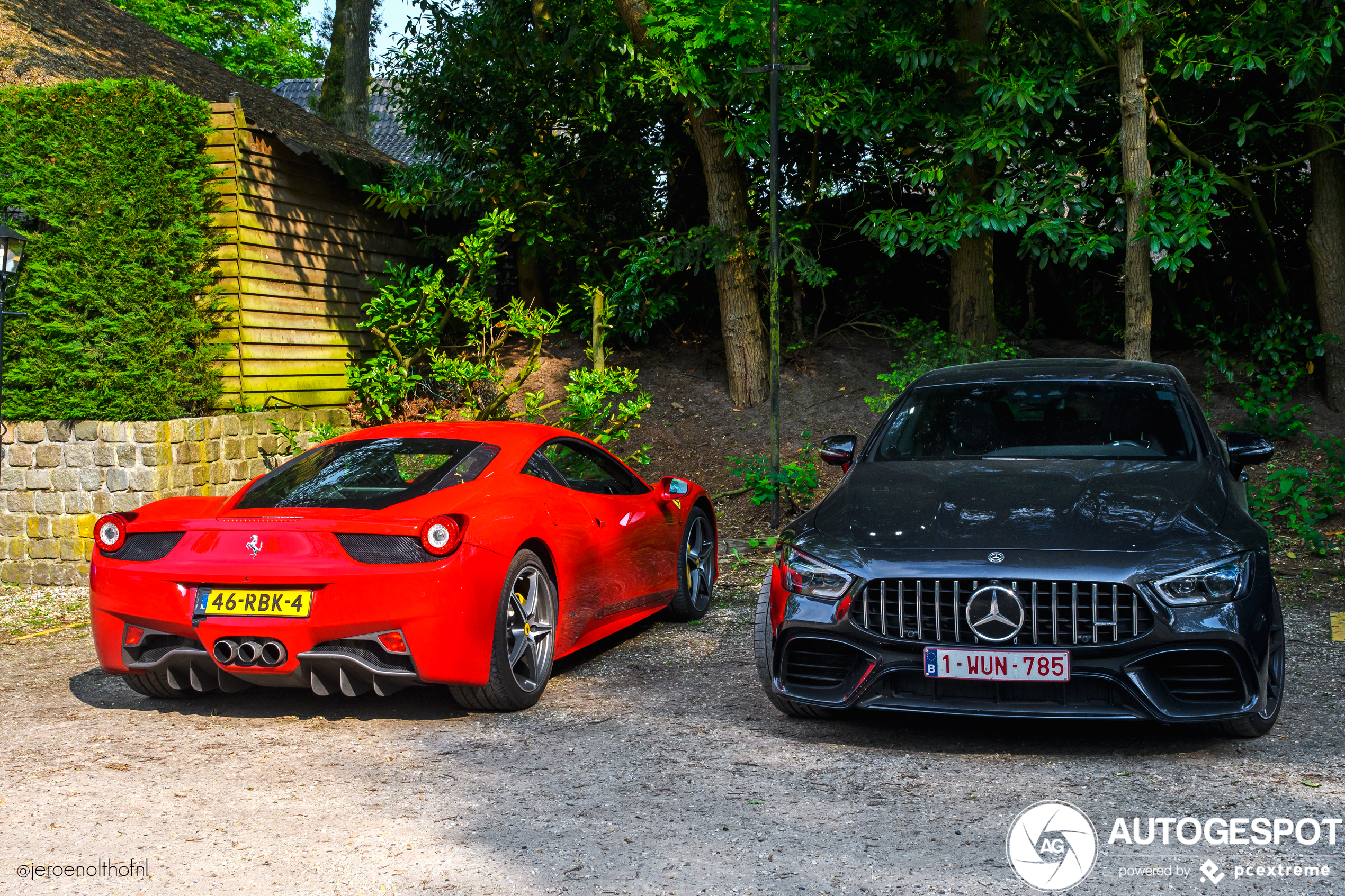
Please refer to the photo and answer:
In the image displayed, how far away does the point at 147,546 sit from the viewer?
509 centimetres

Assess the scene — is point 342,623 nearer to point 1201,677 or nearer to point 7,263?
point 1201,677

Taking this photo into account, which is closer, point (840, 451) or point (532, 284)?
point (840, 451)

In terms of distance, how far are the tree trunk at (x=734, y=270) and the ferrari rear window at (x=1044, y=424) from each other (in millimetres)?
6721

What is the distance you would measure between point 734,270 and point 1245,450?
764 cm

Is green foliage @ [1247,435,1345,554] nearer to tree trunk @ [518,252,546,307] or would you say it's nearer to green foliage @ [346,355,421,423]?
green foliage @ [346,355,421,423]

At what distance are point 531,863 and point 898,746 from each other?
1757 millimetres

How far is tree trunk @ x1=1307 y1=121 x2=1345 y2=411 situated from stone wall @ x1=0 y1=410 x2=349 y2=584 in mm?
10860

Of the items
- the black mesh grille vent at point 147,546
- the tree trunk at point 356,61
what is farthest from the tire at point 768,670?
the tree trunk at point 356,61

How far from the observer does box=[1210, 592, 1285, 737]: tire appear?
4266 mm

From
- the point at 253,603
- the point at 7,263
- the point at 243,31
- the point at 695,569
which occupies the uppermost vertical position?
the point at 243,31

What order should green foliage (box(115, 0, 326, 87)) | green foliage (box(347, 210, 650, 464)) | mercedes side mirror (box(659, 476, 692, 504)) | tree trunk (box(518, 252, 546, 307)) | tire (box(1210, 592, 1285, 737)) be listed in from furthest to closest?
green foliage (box(115, 0, 326, 87)) < tree trunk (box(518, 252, 546, 307)) < green foliage (box(347, 210, 650, 464)) < mercedes side mirror (box(659, 476, 692, 504)) < tire (box(1210, 592, 1285, 737))

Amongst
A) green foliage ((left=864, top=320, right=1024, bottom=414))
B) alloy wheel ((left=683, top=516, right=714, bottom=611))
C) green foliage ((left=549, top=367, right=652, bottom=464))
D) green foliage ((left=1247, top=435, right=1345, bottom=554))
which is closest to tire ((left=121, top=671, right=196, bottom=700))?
alloy wheel ((left=683, top=516, right=714, bottom=611))

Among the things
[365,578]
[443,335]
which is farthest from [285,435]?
[365,578]

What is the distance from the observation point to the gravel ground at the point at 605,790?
332 centimetres
